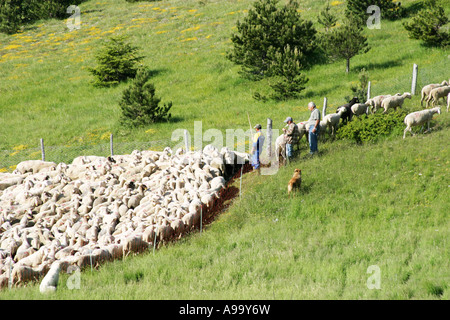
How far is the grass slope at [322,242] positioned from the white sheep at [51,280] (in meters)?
0.24

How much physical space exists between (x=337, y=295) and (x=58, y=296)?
20.1 feet

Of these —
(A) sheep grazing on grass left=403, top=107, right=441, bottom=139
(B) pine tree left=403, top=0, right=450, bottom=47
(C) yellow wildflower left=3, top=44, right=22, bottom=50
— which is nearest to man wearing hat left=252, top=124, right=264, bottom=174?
(A) sheep grazing on grass left=403, top=107, right=441, bottom=139

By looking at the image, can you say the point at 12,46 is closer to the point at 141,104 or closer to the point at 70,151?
the point at 141,104

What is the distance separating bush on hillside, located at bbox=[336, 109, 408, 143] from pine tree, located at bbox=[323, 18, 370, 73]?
1575 cm

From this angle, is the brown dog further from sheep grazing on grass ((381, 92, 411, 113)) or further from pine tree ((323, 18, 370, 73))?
pine tree ((323, 18, 370, 73))

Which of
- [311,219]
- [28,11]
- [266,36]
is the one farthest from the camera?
[28,11]

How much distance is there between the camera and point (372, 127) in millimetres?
18219

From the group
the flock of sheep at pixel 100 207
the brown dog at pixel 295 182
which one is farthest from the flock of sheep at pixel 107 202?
the brown dog at pixel 295 182

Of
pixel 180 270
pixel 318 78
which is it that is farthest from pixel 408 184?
pixel 318 78

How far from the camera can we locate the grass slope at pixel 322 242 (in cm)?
1061

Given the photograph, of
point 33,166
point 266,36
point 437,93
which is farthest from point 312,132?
point 266,36

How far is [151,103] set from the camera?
30.2 meters

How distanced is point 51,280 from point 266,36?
2690cm

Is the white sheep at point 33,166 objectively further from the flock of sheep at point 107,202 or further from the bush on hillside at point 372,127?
the bush on hillside at point 372,127
